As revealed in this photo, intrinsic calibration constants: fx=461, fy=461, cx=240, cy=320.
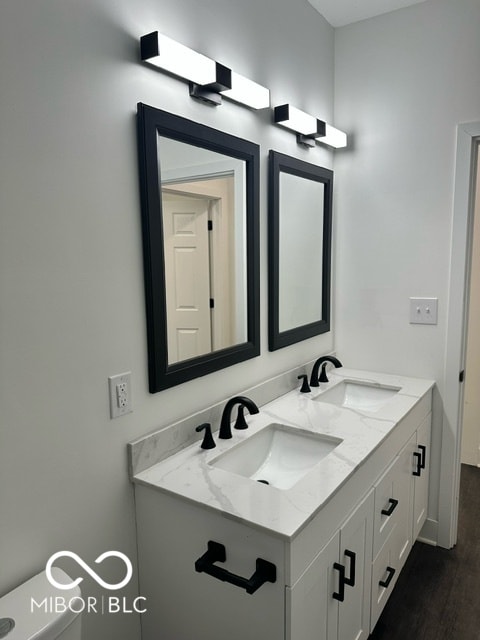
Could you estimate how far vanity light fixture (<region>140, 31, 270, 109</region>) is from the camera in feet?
4.16

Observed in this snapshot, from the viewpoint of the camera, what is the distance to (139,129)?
1294 mm

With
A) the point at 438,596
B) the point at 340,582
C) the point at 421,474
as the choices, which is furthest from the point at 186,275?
the point at 438,596

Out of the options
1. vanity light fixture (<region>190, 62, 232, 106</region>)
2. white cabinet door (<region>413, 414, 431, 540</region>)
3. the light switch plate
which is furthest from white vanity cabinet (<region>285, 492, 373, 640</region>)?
vanity light fixture (<region>190, 62, 232, 106</region>)

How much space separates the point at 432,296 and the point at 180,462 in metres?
1.48

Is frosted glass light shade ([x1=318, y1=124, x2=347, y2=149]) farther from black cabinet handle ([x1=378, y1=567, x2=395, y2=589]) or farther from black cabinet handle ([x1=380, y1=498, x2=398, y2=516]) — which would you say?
black cabinet handle ([x1=378, y1=567, x2=395, y2=589])

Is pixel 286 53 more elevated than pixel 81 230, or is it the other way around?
pixel 286 53

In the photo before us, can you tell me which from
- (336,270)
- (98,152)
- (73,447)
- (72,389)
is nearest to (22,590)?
(73,447)

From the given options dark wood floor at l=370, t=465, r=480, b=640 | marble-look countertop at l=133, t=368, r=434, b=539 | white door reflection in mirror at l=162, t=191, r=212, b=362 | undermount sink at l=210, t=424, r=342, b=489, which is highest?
white door reflection in mirror at l=162, t=191, r=212, b=362

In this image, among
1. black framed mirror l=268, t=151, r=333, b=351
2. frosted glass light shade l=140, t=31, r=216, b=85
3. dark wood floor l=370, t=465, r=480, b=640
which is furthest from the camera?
black framed mirror l=268, t=151, r=333, b=351

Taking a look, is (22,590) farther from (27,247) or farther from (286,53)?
(286,53)

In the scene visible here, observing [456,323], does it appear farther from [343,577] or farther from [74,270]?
[74,270]

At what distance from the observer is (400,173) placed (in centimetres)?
225

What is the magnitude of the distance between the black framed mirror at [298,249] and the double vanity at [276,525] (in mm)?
424

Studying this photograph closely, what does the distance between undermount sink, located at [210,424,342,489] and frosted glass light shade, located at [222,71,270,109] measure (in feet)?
3.90
